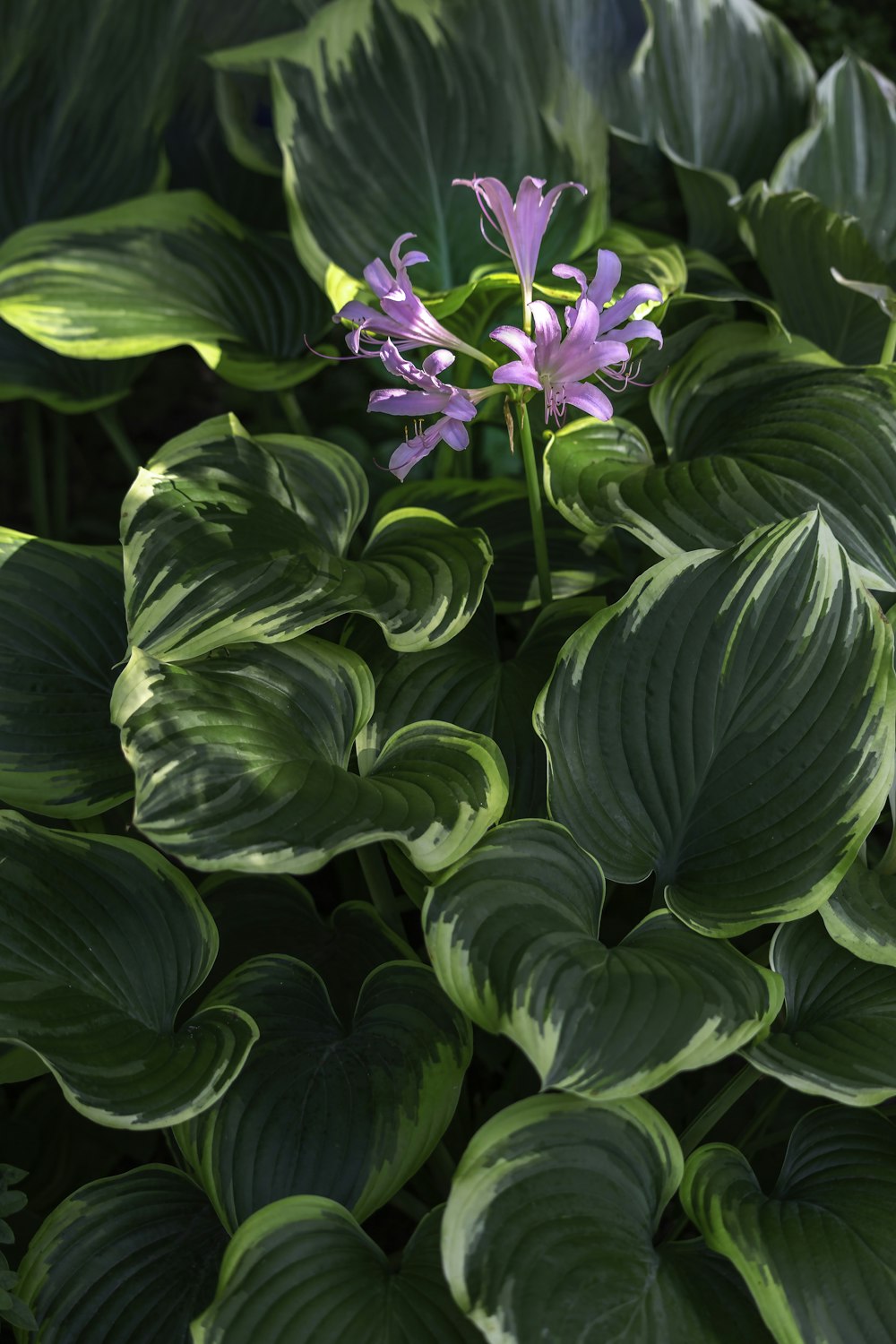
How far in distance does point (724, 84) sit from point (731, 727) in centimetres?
112

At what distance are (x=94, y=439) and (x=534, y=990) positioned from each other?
5.71 feet

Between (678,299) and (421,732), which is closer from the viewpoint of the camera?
(421,732)

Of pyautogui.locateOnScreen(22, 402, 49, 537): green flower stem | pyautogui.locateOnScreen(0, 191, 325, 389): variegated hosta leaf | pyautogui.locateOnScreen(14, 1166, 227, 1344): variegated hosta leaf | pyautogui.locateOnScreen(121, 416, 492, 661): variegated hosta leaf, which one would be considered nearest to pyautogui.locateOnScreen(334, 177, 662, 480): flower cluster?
pyautogui.locateOnScreen(121, 416, 492, 661): variegated hosta leaf

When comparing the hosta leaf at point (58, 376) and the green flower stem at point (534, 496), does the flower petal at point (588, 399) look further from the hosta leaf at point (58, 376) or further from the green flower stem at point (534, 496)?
the hosta leaf at point (58, 376)

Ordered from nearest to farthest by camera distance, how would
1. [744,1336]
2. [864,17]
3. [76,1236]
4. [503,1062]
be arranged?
[744,1336]
[76,1236]
[503,1062]
[864,17]

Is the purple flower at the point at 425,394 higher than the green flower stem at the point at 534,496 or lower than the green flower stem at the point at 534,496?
higher

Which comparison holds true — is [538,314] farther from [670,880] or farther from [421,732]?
[670,880]

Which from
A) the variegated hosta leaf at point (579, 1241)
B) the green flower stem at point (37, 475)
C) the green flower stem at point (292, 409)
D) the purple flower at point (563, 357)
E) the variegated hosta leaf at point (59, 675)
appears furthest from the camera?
the green flower stem at point (37, 475)

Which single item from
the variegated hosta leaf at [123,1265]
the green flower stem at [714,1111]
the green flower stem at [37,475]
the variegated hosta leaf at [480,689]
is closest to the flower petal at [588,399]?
the variegated hosta leaf at [480,689]

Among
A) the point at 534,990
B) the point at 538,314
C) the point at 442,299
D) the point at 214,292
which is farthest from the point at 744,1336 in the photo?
the point at 214,292

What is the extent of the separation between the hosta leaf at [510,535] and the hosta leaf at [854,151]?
61 centimetres

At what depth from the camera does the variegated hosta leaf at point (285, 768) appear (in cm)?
81

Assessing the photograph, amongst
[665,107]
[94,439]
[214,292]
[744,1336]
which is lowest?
[94,439]

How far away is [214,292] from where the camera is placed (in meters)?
1.43
